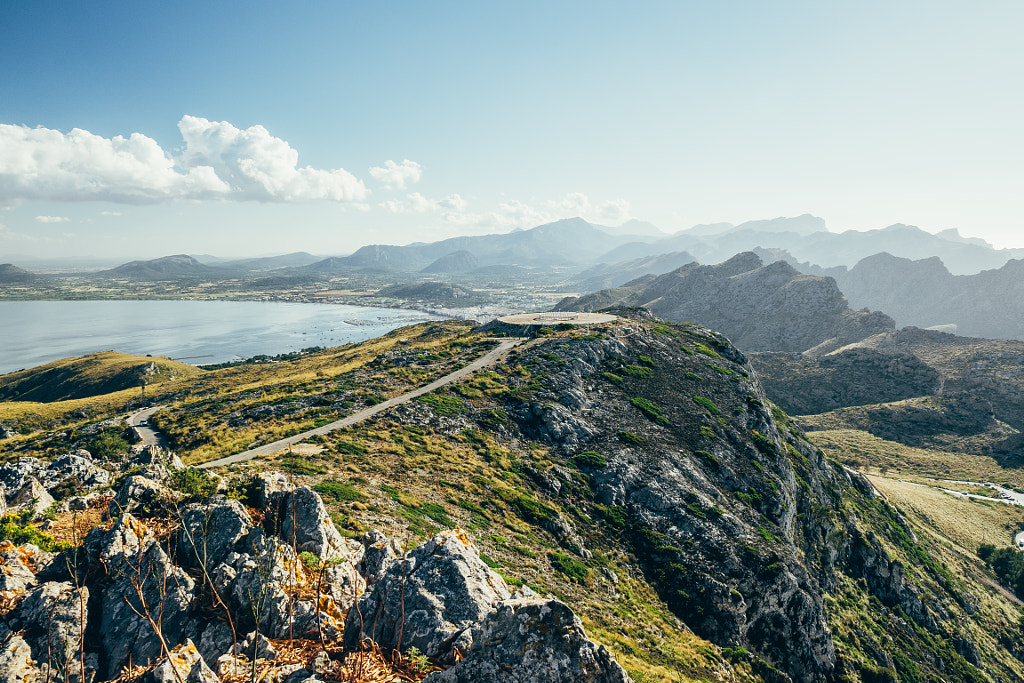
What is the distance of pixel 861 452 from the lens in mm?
136250

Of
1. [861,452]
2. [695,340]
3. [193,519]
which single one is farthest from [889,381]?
[193,519]

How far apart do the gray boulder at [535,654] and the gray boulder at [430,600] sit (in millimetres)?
1551

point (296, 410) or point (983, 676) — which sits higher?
point (296, 410)

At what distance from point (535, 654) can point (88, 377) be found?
186 m

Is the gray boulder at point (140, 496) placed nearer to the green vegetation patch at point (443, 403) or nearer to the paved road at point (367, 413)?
the paved road at point (367, 413)

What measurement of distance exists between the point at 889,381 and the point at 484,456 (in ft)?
690

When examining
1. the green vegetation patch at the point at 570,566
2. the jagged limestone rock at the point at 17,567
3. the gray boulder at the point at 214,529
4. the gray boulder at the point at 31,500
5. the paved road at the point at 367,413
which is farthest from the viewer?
the paved road at the point at 367,413

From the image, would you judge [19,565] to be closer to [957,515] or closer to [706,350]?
[706,350]

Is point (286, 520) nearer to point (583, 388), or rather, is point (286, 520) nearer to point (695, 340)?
point (583, 388)

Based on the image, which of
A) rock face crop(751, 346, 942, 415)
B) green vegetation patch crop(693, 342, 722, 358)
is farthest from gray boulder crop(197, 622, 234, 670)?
rock face crop(751, 346, 942, 415)

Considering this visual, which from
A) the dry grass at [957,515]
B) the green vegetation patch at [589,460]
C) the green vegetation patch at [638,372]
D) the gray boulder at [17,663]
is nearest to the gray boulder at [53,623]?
the gray boulder at [17,663]

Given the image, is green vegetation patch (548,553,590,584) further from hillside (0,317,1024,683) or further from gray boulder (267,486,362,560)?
gray boulder (267,486,362,560)

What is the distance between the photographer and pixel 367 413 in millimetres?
50344

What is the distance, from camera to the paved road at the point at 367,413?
37.7 m
